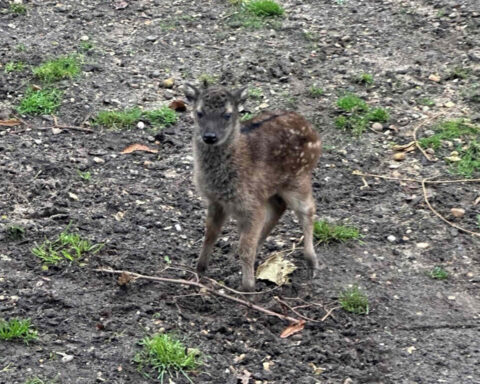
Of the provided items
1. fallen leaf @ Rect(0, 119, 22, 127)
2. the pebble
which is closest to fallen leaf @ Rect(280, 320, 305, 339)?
the pebble

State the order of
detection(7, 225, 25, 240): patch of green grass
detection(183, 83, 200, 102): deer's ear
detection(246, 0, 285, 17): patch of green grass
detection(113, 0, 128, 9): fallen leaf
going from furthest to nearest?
detection(113, 0, 128, 9): fallen leaf < detection(246, 0, 285, 17): patch of green grass < detection(7, 225, 25, 240): patch of green grass < detection(183, 83, 200, 102): deer's ear

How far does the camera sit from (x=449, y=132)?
29.2 ft

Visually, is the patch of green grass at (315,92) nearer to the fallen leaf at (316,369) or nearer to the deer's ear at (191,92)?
the deer's ear at (191,92)

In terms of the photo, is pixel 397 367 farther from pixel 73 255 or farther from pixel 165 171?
pixel 165 171

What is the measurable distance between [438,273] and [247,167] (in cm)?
177

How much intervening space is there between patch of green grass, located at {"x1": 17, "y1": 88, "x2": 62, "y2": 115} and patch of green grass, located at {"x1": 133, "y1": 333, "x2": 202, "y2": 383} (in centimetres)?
Result: 370

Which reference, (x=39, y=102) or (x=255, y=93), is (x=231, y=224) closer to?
(x=255, y=93)

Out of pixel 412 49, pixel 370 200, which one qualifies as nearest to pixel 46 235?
pixel 370 200

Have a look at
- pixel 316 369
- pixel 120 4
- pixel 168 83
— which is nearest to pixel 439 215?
pixel 316 369

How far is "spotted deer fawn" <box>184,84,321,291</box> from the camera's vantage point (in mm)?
6719

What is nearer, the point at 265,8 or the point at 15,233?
the point at 15,233

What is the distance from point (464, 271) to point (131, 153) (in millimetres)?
3268

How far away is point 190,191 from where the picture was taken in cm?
804

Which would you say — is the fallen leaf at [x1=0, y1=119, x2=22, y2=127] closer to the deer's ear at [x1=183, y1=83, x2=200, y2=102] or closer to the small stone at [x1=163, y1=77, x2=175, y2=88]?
the small stone at [x1=163, y1=77, x2=175, y2=88]
